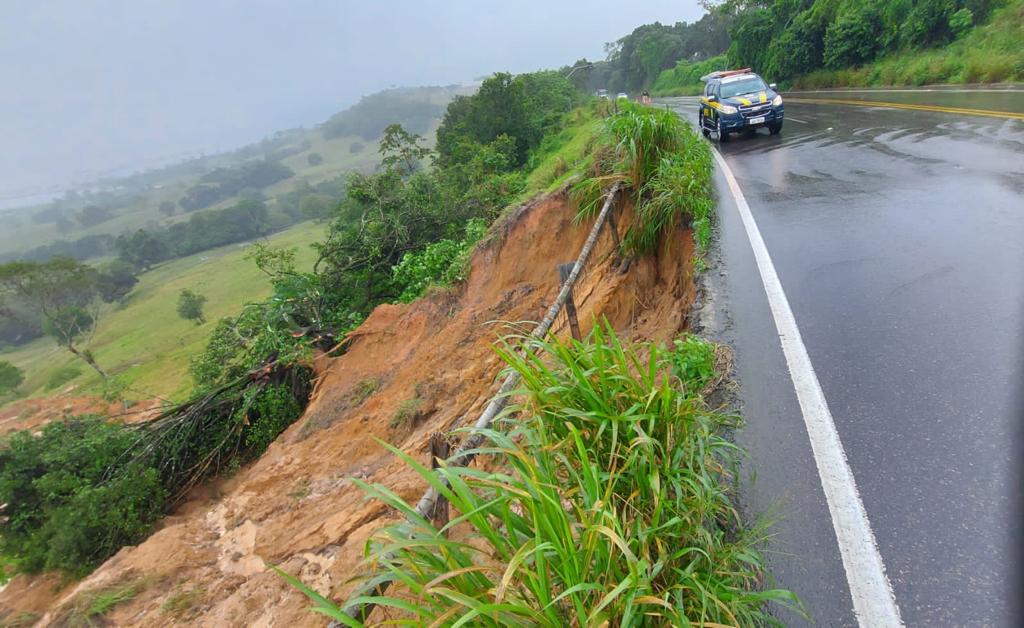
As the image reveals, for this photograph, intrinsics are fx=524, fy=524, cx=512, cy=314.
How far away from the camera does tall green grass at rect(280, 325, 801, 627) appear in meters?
1.65

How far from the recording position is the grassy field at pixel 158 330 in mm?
36812

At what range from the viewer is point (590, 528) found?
168 centimetres

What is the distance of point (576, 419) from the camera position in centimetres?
247

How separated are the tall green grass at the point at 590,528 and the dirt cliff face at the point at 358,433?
1.05 meters

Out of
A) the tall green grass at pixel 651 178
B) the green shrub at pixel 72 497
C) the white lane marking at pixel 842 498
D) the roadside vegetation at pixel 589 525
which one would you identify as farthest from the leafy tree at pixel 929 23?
the green shrub at pixel 72 497

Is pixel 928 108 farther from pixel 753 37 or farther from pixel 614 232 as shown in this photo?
pixel 753 37

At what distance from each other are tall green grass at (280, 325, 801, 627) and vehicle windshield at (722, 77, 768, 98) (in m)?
12.4

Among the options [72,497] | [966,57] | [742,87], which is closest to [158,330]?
[72,497]

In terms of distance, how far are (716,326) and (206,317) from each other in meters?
59.5

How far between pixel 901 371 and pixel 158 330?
61689 mm

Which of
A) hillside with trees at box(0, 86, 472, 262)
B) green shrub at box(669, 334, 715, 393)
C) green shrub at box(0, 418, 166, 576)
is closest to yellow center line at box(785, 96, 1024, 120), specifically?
green shrub at box(669, 334, 715, 393)

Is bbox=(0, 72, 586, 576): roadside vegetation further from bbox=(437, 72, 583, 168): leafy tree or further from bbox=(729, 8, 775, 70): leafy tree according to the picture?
bbox=(729, 8, 775, 70): leafy tree

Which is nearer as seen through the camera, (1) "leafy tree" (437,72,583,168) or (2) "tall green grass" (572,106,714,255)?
(2) "tall green grass" (572,106,714,255)

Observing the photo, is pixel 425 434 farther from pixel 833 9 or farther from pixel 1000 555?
pixel 833 9
